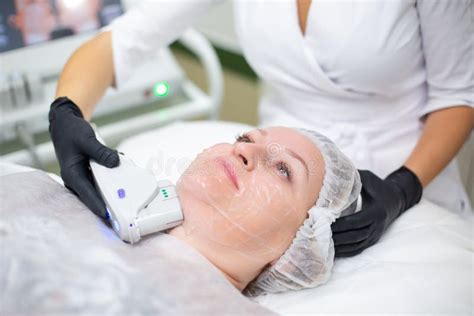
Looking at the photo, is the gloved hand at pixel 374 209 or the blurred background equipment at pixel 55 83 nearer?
the gloved hand at pixel 374 209

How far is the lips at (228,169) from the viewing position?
0.98 metres

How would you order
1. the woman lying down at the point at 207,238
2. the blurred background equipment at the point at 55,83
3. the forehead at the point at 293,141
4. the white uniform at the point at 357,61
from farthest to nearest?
the blurred background equipment at the point at 55,83
the white uniform at the point at 357,61
the forehead at the point at 293,141
the woman lying down at the point at 207,238

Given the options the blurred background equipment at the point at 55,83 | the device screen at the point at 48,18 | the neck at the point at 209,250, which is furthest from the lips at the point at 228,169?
the device screen at the point at 48,18

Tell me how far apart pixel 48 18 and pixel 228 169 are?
965mm

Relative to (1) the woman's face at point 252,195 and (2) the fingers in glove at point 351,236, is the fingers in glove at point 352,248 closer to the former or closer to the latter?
(2) the fingers in glove at point 351,236

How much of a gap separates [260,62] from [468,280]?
70cm

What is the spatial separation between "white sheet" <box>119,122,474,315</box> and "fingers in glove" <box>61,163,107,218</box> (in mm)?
136

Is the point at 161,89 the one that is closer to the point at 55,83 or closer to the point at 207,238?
the point at 55,83

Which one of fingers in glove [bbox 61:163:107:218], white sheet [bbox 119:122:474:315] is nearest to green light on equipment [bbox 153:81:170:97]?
white sheet [bbox 119:122:474:315]

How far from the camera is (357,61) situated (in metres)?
1.22

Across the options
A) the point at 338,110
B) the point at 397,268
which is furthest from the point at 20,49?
the point at 397,268

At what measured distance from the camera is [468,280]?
1.02 m

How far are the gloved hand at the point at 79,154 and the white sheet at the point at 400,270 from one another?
0.13 meters

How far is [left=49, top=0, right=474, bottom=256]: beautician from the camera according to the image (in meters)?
1.12
